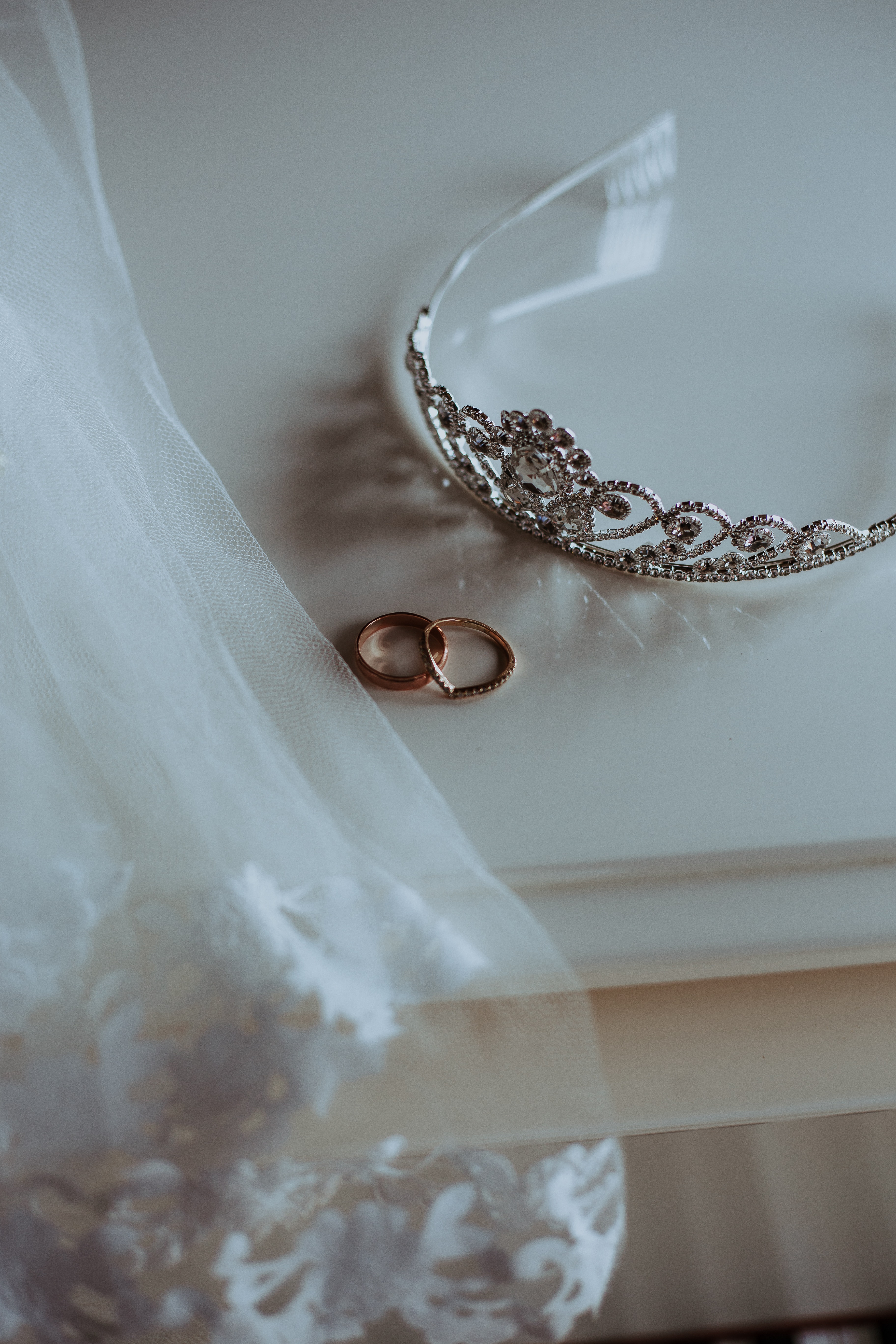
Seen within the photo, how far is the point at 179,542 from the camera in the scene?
0.47 meters

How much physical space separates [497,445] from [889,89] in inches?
25.6

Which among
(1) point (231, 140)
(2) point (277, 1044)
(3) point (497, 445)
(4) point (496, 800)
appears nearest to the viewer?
(2) point (277, 1044)

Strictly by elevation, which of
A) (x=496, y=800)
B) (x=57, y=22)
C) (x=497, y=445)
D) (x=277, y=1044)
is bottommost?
(x=277, y=1044)

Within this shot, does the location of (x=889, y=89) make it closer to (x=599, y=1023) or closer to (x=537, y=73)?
(x=537, y=73)

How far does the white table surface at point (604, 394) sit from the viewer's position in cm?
44

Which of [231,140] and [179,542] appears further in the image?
[231,140]

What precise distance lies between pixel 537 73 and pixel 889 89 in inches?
13.1

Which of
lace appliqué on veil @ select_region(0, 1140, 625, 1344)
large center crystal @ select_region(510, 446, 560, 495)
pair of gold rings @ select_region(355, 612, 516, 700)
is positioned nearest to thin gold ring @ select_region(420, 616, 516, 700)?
pair of gold rings @ select_region(355, 612, 516, 700)

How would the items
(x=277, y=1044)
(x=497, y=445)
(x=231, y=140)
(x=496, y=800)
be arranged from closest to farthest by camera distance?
1. (x=277, y=1044)
2. (x=496, y=800)
3. (x=497, y=445)
4. (x=231, y=140)

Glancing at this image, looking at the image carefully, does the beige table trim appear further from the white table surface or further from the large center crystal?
the large center crystal

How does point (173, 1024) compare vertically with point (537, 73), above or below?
below

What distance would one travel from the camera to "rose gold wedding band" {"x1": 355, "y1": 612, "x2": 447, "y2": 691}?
0.49 metres

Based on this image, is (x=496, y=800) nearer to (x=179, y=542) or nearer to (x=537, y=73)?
(x=179, y=542)

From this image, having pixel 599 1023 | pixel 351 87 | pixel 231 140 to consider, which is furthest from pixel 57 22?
pixel 599 1023
